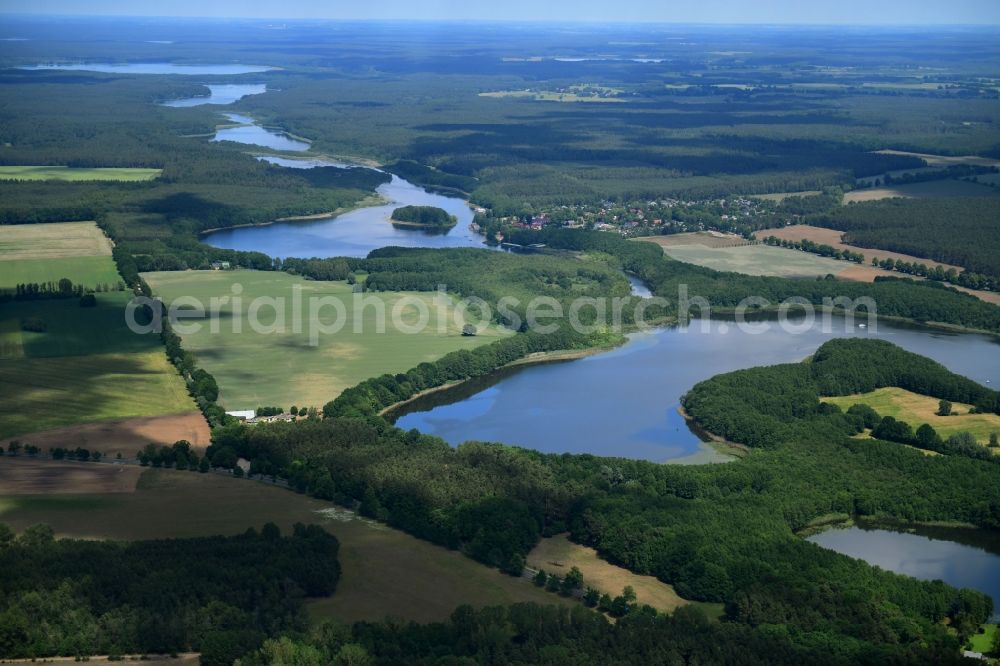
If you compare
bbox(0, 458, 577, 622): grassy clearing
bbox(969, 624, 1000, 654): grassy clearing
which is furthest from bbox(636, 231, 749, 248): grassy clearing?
bbox(969, 624, 1000, 654): grassy clearing

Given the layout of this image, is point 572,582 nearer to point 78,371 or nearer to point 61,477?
point 61,477

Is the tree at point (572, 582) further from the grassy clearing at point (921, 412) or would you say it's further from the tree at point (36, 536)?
the grassy clearing at point (921, 412)

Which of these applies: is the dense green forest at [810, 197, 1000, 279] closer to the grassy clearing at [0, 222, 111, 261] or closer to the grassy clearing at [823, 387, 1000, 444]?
the grassy clearing at [823, 387, 1000, 444]

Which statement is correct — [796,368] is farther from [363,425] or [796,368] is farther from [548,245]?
[548,245]

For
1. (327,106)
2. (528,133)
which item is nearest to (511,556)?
(528,133)

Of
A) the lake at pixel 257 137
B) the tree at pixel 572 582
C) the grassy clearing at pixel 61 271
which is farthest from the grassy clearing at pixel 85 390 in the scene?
the lake at pixel 257 137
